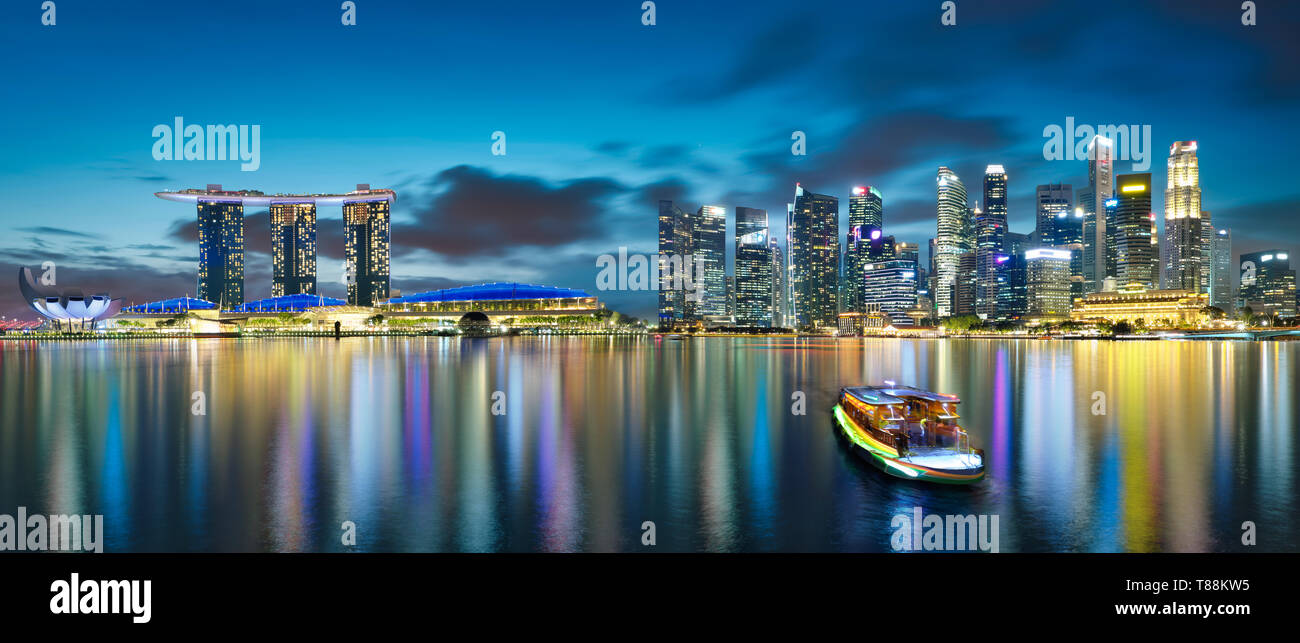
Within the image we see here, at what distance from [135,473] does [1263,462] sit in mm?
34814

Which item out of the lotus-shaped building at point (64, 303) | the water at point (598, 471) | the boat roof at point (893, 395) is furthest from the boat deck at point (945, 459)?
the lotus-shaped building at point (64, 303)

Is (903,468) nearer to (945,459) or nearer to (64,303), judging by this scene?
(945,459)

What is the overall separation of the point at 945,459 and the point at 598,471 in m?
9.48

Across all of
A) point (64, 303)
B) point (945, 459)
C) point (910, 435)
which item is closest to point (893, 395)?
point (910, 435)

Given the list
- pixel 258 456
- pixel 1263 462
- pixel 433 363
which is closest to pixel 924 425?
pixel 1263 462

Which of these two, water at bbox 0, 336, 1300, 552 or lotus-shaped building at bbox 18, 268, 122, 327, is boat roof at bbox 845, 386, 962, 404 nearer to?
water at bbox 0, 336, 1300, 552

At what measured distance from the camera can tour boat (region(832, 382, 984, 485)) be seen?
17312 mm

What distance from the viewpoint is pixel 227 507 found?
15781mm

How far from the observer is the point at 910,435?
68.7ft

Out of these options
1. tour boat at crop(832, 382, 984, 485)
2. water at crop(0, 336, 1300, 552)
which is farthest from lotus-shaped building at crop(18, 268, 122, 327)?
tour boat at crop(832, 382, 984, 485)

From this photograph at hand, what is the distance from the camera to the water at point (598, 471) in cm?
1438

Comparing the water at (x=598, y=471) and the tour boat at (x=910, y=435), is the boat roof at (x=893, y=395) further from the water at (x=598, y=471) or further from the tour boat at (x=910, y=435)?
the water at (x=598, y=471)
